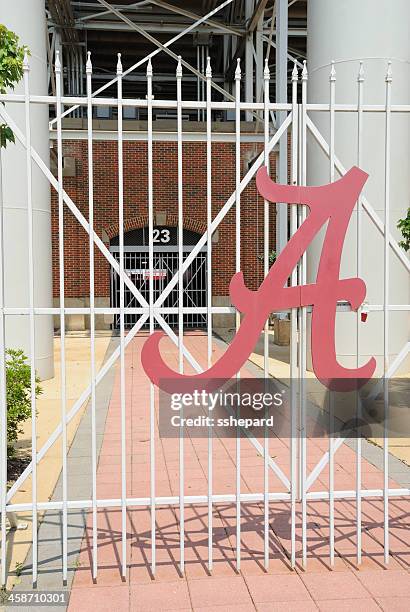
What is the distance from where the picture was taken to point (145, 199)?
1922cm

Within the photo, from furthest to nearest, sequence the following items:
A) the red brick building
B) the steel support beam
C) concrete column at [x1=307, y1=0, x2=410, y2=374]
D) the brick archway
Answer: the brick archway, the red brick building, the steel support beam, concrete column at [x1=307, y1=0, x2=410, y2=374]

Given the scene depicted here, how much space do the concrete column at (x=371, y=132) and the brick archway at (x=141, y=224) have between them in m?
9.15

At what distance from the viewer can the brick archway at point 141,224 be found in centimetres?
1930

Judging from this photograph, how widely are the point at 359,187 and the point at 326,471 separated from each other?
122 inches

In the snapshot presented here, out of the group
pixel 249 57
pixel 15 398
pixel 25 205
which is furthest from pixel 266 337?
pixel 249 57

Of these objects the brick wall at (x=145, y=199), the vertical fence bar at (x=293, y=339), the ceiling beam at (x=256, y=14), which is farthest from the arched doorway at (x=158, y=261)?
the vertical fence bar at (x=293, y=339)

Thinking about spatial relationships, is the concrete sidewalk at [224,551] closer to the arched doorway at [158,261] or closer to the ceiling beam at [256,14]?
the arched doorway at [158,261]

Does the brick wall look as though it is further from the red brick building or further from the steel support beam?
the steel support beam

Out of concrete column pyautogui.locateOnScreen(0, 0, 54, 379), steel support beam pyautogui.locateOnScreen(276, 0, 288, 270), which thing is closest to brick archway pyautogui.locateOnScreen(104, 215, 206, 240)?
steel support beam pyautogui.locateOnScreen(276, 0, 288, 270)

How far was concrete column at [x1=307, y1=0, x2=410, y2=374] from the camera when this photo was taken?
10.2 m

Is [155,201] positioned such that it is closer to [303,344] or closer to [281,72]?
[281,72]

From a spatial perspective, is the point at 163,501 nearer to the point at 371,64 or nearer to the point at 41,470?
the point at 41,470

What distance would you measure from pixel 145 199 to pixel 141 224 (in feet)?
2.55

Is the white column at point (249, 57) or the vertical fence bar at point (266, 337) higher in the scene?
the white column at point (249, 57)
